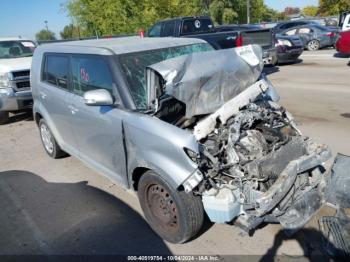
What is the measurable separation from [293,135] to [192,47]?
1.78 metres

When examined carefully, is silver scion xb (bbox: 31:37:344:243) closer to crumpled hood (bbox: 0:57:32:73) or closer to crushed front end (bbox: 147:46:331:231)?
crushed front end (bbox: 147:46:331:231)

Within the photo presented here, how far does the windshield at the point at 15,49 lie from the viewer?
393 inches

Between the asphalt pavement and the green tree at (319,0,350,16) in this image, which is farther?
the green tree at (319,0,350,16)

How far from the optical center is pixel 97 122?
3992mm

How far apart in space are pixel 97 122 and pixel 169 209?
4.41 ft

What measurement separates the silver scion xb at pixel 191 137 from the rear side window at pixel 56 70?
18 centimetres

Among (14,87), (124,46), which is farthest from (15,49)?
(124,46)

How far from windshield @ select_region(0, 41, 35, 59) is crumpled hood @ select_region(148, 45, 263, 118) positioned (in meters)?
7.90

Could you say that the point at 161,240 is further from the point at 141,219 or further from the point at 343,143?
the point at 343,143

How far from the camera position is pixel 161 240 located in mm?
3562

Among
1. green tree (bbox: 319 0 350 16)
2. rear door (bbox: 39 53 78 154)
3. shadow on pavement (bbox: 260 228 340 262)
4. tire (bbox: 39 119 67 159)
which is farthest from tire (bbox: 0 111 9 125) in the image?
green tree (bbox: 319 0 350 16)

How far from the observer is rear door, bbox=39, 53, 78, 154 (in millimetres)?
4719

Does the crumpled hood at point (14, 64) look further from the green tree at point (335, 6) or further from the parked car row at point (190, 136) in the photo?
the green tree at point (335, 6)

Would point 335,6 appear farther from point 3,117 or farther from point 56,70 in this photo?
point 56,70
